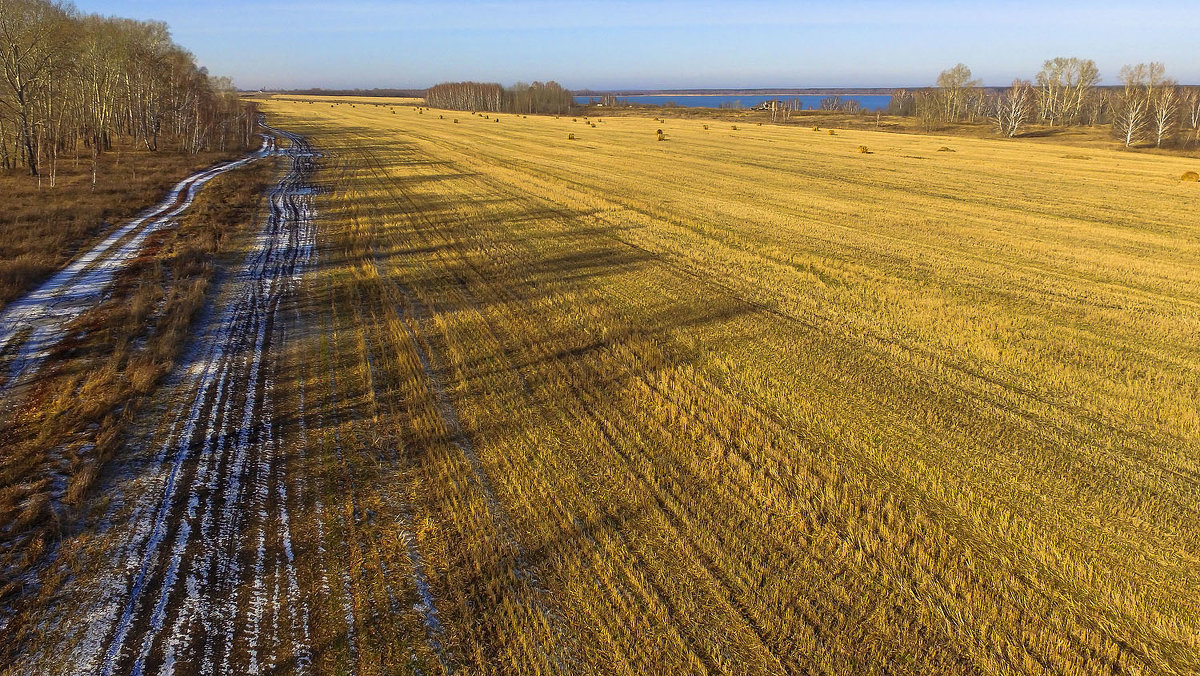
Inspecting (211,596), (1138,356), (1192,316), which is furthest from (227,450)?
(1192,316)

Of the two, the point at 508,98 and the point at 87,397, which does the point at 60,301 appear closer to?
the point at 87,397

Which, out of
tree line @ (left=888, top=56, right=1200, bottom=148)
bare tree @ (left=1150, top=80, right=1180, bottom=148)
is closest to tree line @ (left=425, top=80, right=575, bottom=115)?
tree line @ (left=888, top=56, right=1200, bottom=148)

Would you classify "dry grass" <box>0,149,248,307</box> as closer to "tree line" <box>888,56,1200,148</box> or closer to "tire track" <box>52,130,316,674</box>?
"tire track" <box>52,130,316,674</box>

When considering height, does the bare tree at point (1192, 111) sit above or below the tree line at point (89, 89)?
above

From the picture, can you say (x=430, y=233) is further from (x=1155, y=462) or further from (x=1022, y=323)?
(x=1155, y=462)

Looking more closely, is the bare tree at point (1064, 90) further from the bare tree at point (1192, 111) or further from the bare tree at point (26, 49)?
the bare tree at point (26, 49)

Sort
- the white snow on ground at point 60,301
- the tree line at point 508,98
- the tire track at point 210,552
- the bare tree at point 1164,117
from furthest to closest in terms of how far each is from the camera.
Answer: the tree line at point 508,98 < the bare tree at point 1164,117 < the white snow on ground at point 60,301 < the tire track at point 210,552

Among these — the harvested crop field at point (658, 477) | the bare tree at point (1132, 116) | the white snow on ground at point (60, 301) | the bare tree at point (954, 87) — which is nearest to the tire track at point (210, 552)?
the harvested crop field at point (658, 477)
